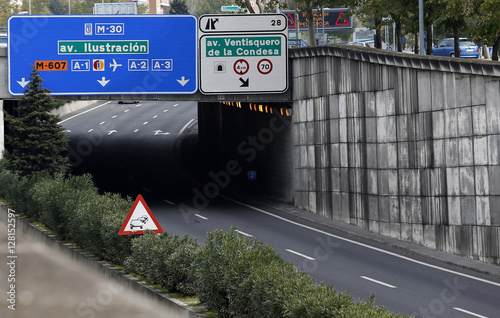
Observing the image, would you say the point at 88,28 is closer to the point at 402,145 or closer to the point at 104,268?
the point at 402,145

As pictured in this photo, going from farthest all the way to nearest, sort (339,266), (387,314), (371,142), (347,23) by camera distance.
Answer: (347,23), (371,142), (339,266), (387,314)

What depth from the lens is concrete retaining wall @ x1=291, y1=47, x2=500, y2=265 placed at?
25484mm

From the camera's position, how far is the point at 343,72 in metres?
33.5

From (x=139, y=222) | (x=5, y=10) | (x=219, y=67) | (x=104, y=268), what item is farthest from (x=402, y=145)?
(x=5, y=10)

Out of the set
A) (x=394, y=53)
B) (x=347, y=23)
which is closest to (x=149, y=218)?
(x=394, y=53)

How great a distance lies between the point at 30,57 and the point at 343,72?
1376 centimetres

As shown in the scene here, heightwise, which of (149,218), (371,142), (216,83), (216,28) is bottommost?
(149,218)

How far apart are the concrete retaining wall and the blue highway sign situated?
6.08 metres

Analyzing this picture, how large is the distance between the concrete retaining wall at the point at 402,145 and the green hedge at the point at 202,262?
424 inches

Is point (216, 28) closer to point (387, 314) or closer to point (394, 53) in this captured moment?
point (394, 53)

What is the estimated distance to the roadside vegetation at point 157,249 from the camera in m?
12.9

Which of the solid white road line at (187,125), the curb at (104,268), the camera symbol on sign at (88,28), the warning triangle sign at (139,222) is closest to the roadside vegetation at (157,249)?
the curb at (104,268)

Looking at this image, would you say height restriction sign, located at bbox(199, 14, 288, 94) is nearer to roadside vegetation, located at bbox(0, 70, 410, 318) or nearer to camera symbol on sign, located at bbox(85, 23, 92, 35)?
camera symbol on sign, located at bbox(85, 23, 92, 35)

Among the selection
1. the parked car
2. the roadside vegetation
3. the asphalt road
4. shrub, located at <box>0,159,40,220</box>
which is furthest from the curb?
the parked car
